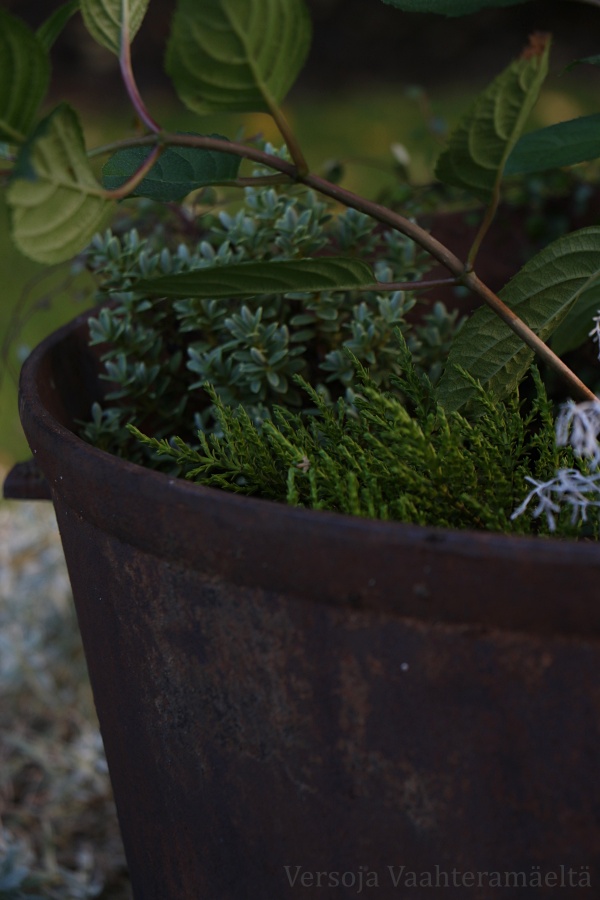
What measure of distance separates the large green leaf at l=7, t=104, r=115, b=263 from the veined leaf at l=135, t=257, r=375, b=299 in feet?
0.27

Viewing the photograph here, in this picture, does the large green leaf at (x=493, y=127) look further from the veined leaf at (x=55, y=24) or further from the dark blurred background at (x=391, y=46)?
the dark blurred background at (x=391, y=46)

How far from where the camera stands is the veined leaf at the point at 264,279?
0.68 meters

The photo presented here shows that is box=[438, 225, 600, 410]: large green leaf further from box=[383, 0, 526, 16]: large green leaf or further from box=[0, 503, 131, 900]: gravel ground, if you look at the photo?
box=[0, 503, 131, 900]: gravel ground

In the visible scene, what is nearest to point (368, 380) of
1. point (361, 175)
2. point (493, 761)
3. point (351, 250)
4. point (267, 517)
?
point (267, 517)

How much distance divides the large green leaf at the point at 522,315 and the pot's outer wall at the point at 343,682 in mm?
282

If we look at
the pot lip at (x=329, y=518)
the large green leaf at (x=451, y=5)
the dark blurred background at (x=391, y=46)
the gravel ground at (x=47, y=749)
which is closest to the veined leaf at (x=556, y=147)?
the large green leaf at (x=451, y=5)

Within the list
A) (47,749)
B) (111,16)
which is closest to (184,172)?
(111,16)

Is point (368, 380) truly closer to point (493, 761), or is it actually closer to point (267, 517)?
point (267, 517)

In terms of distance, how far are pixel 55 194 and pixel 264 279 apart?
0.56 feet

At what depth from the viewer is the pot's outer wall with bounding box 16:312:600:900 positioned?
1.89ft

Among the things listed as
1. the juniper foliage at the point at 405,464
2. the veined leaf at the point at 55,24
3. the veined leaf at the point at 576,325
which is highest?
the veined leaf at the point at 55,24

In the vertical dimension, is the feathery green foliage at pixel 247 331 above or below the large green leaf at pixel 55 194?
below

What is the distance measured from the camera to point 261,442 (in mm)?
791

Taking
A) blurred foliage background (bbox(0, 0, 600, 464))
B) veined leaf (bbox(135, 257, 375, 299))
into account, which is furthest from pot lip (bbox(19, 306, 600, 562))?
blurred foliage background (bbox(0, 0, 600, 464))
